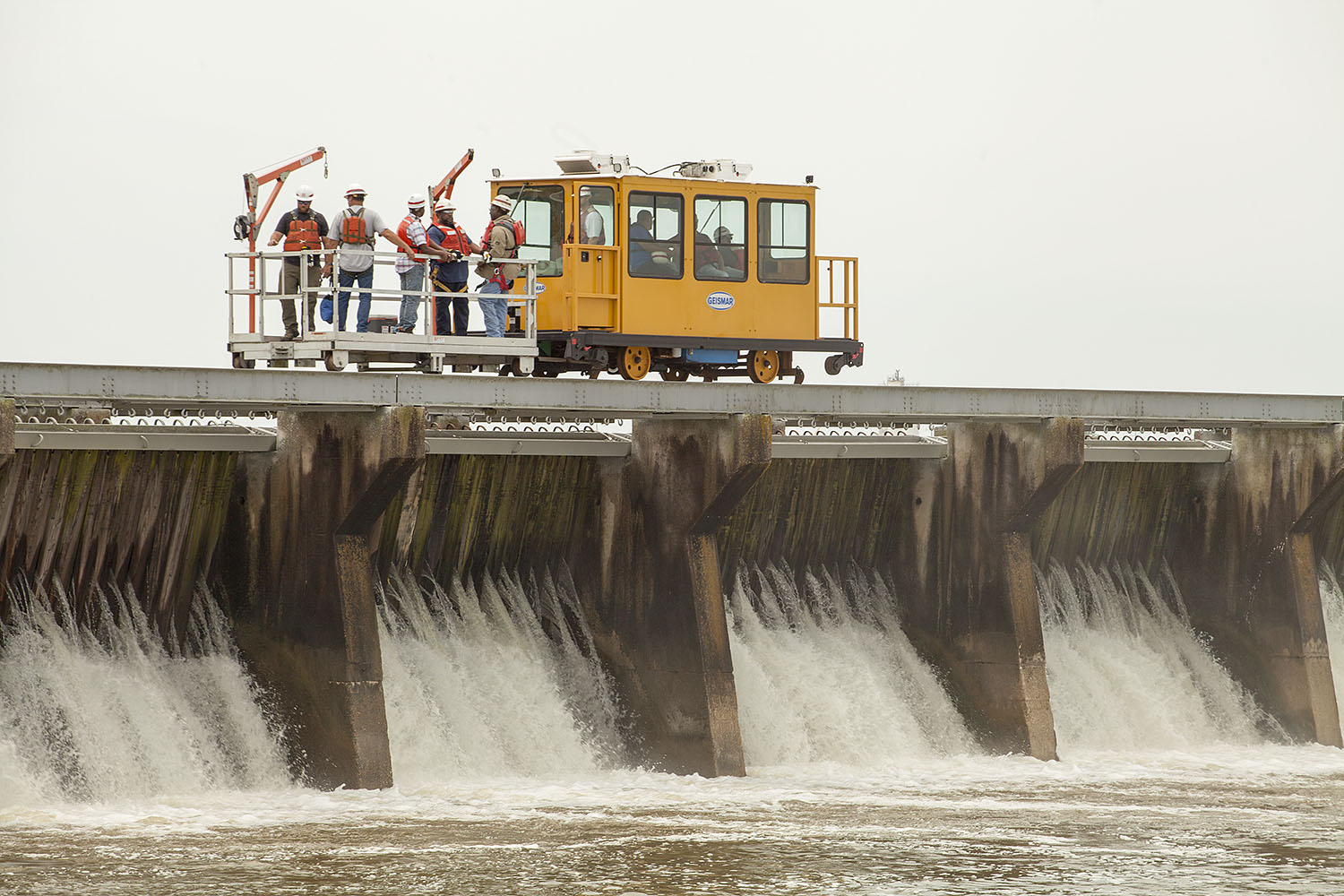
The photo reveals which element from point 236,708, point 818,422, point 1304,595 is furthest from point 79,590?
point 1304,595

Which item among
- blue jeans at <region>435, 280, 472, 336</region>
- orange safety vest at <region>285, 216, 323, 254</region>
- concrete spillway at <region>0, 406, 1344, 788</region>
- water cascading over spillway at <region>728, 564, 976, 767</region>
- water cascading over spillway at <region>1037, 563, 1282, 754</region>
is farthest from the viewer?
water cascading over spillway at <region>1037, 563, 1282, 754</region>

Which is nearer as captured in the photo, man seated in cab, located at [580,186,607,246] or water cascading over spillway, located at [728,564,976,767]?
water cascading over spillway, located at [728,564,976,767]

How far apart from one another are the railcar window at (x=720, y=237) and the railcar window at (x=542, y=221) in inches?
63.3

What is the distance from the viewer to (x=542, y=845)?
15.7 m

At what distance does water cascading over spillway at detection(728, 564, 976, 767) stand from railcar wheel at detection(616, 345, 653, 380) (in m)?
2.82

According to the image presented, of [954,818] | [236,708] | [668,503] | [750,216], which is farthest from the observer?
[750,216]

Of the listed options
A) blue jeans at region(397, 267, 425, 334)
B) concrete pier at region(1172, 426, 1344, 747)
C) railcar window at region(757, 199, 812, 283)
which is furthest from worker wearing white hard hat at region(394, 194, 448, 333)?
concrete pier at region(1172, 426, 1344, 747)

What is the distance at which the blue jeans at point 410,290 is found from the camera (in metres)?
19.8

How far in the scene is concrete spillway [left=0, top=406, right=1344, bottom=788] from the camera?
18938mm

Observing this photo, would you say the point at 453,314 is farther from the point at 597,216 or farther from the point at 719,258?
the point at 719,258

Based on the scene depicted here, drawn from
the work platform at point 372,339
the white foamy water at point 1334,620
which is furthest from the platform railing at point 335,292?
the white foamy water at point 1334,620

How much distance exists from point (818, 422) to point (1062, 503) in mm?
5576

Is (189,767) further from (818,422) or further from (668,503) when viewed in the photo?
(818,422)

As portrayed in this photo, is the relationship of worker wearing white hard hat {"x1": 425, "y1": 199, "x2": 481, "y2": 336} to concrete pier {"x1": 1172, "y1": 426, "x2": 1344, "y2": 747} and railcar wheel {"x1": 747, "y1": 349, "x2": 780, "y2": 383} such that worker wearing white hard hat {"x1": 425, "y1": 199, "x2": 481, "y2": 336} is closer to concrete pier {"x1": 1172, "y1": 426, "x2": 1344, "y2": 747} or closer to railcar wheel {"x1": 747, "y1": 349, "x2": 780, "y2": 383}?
railcar wheel {"x1": 747, "y1": 349, "x2": 780, "y2": 383}
